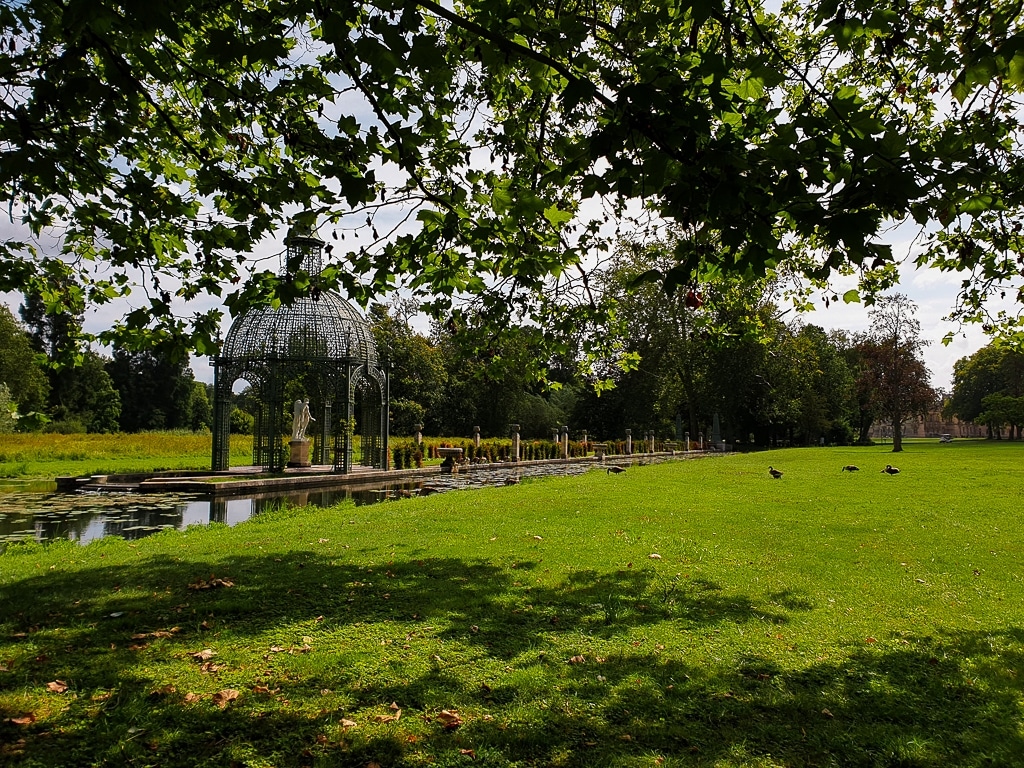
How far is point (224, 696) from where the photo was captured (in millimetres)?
3275

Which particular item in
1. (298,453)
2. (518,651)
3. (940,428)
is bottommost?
(940,428)

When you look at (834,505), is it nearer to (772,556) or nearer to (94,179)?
(772,556)

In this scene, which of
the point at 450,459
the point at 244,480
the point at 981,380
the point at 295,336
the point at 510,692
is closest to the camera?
the point at 510,692

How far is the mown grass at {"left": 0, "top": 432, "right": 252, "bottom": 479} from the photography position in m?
21.0

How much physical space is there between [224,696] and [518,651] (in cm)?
170

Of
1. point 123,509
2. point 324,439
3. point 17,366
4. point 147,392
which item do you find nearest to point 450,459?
point 324,439

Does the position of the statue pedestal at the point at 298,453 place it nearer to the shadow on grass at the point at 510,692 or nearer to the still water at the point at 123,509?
the still water at the point at 123,509

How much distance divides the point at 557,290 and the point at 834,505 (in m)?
6.79

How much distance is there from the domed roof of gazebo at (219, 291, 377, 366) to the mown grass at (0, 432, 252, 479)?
4983 millimetres

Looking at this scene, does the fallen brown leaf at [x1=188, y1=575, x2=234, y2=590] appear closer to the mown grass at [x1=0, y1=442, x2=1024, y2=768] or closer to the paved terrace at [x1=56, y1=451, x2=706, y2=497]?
the mown grass at [x1=0, y1=442, x2=1024, y2=768]

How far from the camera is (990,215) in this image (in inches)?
246

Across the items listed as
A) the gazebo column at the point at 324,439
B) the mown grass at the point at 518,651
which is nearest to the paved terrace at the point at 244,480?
the gazebo column at the point at 324,439

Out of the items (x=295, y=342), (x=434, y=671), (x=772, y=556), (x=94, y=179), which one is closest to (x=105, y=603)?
(x=434, y=671)

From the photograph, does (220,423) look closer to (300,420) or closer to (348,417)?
(300,420)
